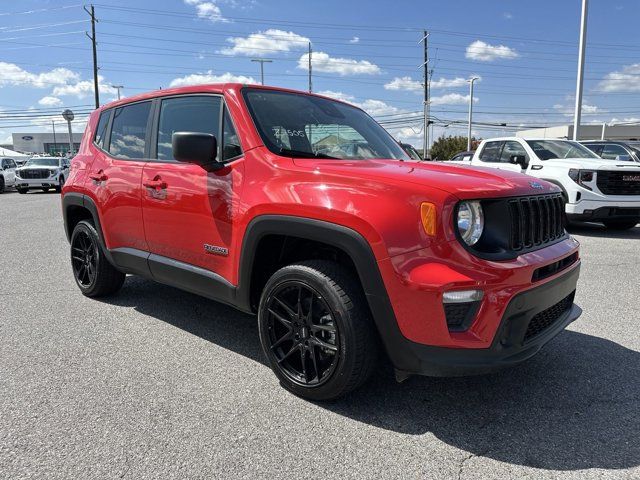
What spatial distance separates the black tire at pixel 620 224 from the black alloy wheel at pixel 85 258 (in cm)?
873

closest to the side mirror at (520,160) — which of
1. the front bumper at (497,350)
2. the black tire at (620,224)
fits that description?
the black tire at (620,224)

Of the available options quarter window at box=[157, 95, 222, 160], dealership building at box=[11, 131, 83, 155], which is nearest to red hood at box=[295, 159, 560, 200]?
quarter window at box=[157, 95, 222, 160]

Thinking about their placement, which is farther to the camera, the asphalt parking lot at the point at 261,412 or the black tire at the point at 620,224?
the black tire at the point at 620,224

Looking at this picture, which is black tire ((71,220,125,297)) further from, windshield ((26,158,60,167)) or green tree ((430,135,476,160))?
green tree ((430,135,476,160))

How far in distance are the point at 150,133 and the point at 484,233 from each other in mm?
2760

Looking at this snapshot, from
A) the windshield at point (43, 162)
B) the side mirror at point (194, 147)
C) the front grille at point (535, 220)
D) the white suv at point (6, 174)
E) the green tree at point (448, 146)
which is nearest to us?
the front grille at point (535, 220)

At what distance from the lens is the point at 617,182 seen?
8.41 m

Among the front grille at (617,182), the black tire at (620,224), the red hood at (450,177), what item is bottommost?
the black tire at (620,224)

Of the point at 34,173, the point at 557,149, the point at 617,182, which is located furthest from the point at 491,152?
the point at 34,173

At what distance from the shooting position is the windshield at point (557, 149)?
9.65 meters

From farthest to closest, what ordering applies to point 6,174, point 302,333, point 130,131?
point 6,174 → point 130,131 → point 302,333

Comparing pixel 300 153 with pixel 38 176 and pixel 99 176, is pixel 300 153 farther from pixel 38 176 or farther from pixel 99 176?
pixel 38 176

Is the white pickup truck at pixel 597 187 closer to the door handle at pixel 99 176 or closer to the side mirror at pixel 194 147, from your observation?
the door handle at pixel 99 176

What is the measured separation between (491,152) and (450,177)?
879 centimetres
